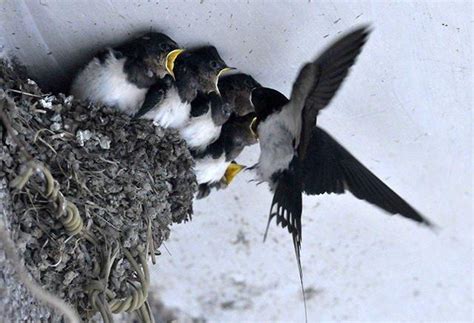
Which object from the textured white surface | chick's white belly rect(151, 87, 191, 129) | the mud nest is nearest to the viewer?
the mud nest

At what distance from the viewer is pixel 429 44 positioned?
358 centimetres

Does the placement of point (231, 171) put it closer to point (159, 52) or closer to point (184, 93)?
point (184, 93)

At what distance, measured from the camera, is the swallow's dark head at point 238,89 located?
147 inches

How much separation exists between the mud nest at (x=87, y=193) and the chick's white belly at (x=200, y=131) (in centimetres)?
5

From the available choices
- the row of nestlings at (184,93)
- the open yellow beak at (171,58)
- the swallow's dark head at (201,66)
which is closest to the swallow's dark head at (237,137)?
the row of nestlings at (184,93)

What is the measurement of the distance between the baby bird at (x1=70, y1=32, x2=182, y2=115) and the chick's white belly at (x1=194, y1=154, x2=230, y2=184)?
352 millimetres

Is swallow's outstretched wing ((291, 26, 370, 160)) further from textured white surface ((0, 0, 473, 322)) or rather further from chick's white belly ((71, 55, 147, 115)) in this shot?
chick's white belly ((71, 55, 147, 115))

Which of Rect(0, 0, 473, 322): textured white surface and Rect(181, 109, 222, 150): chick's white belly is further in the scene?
Rect(181, 109, 222, 150): chick's white belly

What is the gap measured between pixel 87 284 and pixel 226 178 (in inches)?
35.6

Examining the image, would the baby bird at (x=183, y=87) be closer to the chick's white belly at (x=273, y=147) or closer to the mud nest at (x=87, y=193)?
the mud nest at (x=87, y=193)

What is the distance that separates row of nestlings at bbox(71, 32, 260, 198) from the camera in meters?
3.49

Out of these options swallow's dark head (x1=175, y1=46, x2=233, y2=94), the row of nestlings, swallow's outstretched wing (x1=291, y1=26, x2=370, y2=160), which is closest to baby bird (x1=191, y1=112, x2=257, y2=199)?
the row of nestlings

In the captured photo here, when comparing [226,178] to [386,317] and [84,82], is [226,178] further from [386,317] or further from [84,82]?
[386,317]

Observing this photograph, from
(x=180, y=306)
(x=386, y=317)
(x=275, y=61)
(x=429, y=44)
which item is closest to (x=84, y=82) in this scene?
(x=275, y=61)
